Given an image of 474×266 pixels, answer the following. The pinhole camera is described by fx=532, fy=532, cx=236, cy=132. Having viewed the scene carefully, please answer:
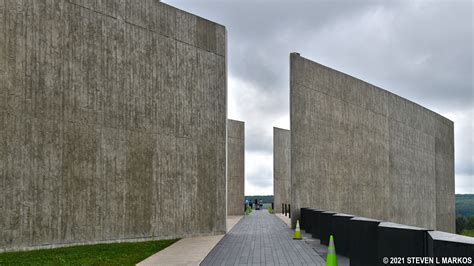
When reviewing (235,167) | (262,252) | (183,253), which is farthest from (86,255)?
(235,167)

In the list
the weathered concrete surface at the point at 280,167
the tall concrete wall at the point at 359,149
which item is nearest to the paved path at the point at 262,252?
the tall concrete wall at the point at 359,149

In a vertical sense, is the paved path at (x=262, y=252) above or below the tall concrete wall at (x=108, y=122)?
below

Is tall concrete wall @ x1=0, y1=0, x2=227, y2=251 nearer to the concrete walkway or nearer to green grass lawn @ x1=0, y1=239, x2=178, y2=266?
green grass lawn @ x1=0, y1=239, x2=178, y2=266

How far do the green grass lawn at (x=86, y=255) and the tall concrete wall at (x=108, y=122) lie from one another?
814mm

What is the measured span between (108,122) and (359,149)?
654 inches

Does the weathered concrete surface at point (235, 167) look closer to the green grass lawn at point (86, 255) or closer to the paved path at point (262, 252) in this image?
the paved path at point (262, 252)

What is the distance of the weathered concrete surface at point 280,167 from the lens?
4475cm

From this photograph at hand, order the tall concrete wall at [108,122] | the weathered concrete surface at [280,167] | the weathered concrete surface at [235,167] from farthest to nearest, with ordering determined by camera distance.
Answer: the weathered concrete surface at [280,167] < the weathered concrete surface at [235,167] < the tall concrete wall at [108,122]

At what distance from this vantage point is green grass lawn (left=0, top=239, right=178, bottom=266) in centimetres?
1161

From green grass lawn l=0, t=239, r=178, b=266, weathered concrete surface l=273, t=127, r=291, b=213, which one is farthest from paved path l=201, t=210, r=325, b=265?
weathered concrete surface l=273, t=127, r=291, b=213

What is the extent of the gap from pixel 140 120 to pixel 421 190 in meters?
26.3

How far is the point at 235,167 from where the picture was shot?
3988cm

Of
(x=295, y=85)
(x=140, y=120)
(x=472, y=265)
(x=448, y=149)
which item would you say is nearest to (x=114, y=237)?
(x=140, y=120)

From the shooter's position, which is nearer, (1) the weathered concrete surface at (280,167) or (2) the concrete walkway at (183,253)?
(2) the concrete walkway at (183,253)
